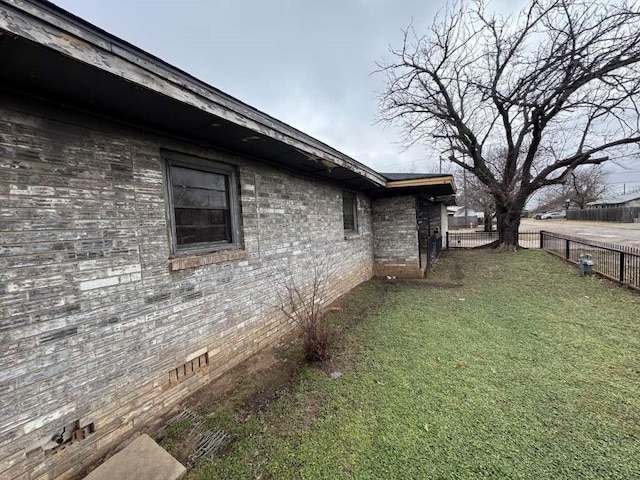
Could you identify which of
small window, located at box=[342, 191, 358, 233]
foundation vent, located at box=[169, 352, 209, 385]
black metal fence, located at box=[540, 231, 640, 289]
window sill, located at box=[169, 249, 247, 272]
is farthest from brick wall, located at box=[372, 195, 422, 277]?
foundation vent, located at box=[169, 352, 209, 385]

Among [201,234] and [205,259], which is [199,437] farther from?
[201,234]

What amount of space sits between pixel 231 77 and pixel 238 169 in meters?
8.12

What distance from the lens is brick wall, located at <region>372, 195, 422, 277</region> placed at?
307 inches

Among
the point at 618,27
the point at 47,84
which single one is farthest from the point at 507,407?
the point at 618,27

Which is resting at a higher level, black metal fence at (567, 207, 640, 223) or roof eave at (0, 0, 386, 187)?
roof eave at (0, 0, 386, 187)

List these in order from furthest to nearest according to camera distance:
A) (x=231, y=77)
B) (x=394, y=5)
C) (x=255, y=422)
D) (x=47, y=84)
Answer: (x=231, y=77) → (x=394, y=5) → (x=255, y=422) → (x=47, y=84)

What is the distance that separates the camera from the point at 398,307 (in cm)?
543

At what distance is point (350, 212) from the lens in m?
7.23

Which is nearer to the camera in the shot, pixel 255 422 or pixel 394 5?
pixel 255 422

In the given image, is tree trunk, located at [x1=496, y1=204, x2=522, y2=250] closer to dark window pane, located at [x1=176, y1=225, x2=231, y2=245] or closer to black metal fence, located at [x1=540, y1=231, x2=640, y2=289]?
black metal fence, located at [x1=540, y1=231, x2=640, y2=289]

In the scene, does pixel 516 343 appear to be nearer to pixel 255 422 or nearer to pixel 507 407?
pixel 507 407

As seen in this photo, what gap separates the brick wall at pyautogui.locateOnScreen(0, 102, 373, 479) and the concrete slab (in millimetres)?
220

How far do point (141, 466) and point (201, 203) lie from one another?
7.84 feet

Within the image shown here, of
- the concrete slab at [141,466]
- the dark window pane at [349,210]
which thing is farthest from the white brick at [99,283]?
the dark window pane at [349,210]
